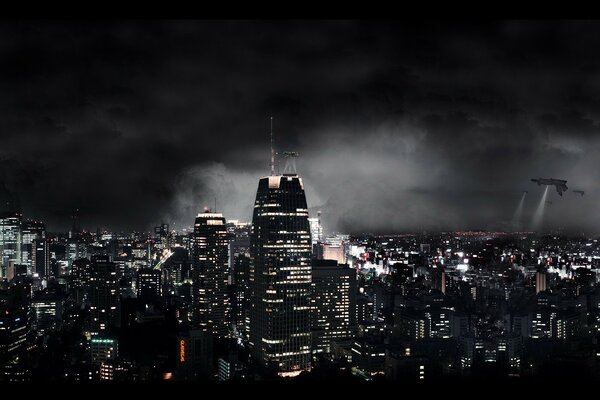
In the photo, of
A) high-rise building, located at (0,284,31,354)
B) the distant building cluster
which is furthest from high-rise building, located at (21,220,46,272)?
high-rise building, located at (0,284,31,354)

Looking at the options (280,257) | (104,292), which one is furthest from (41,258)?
(280,257)

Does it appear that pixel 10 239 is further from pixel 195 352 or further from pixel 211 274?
pixel 211 274

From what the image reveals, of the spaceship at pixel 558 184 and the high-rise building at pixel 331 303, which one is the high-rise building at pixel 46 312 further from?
the spaceship at pixel 558 184

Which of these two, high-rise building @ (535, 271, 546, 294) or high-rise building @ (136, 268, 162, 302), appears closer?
high-rise building @ (535, 271, 546, 294)

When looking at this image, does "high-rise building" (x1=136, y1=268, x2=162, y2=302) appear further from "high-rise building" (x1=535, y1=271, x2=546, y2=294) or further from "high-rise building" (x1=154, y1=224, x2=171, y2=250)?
"high-rise building" (x1=535, y1=271, x2=546, y2=294)

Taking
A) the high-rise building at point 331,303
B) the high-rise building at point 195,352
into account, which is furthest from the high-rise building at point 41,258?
the high-rise building at point 331,303

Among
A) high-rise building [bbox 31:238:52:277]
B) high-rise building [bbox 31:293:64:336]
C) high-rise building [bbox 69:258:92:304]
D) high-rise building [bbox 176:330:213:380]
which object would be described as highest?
high-rise building [bbox 31:238:52:277]
